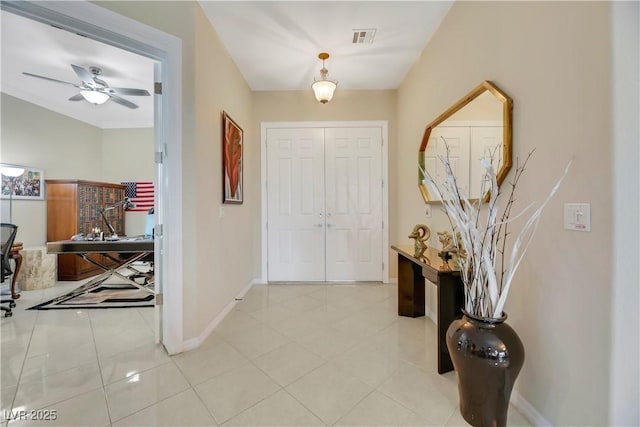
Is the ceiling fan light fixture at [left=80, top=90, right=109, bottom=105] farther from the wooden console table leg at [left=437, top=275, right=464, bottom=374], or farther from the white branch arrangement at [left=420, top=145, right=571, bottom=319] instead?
the wooden console table leg at [left=437, top=275, right=464, bottom=374]

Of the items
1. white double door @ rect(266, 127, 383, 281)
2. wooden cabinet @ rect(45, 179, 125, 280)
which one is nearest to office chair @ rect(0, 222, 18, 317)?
wooden cabinet @ rect(45, 179, 125, 280)

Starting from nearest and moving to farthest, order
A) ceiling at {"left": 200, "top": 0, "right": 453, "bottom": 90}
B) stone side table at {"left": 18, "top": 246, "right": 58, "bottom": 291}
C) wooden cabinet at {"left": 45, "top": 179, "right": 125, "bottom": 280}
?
ceiling at {"left": 200, "top": 0, "right": 453, "bottom": 90} < stone side table at {"left": 18, "top": 246, "right": 58, "bottom": 291} < wooden cabinet at {"left": 45, "top": 179, "right": 125, "bottom": 280}

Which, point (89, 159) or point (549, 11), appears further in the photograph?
point (89, 159)

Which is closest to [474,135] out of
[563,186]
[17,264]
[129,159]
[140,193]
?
[563,186]

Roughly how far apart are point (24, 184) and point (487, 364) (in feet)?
19.2

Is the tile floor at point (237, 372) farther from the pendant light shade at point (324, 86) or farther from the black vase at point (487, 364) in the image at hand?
the pendant light shade at point (324, 86)

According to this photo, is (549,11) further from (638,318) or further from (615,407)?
(615,407)

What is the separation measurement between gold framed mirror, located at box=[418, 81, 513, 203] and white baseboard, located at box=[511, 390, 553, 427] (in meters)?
1.15

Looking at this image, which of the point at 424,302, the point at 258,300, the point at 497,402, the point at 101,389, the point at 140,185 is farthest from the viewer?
the point at 140,185

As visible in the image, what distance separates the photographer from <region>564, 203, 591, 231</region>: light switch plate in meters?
1.03

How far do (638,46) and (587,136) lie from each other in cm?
34

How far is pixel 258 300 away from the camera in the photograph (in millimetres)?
3043

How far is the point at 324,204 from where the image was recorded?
3.64 meters

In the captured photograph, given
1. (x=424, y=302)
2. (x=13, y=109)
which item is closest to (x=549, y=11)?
(x=424, y=302)
